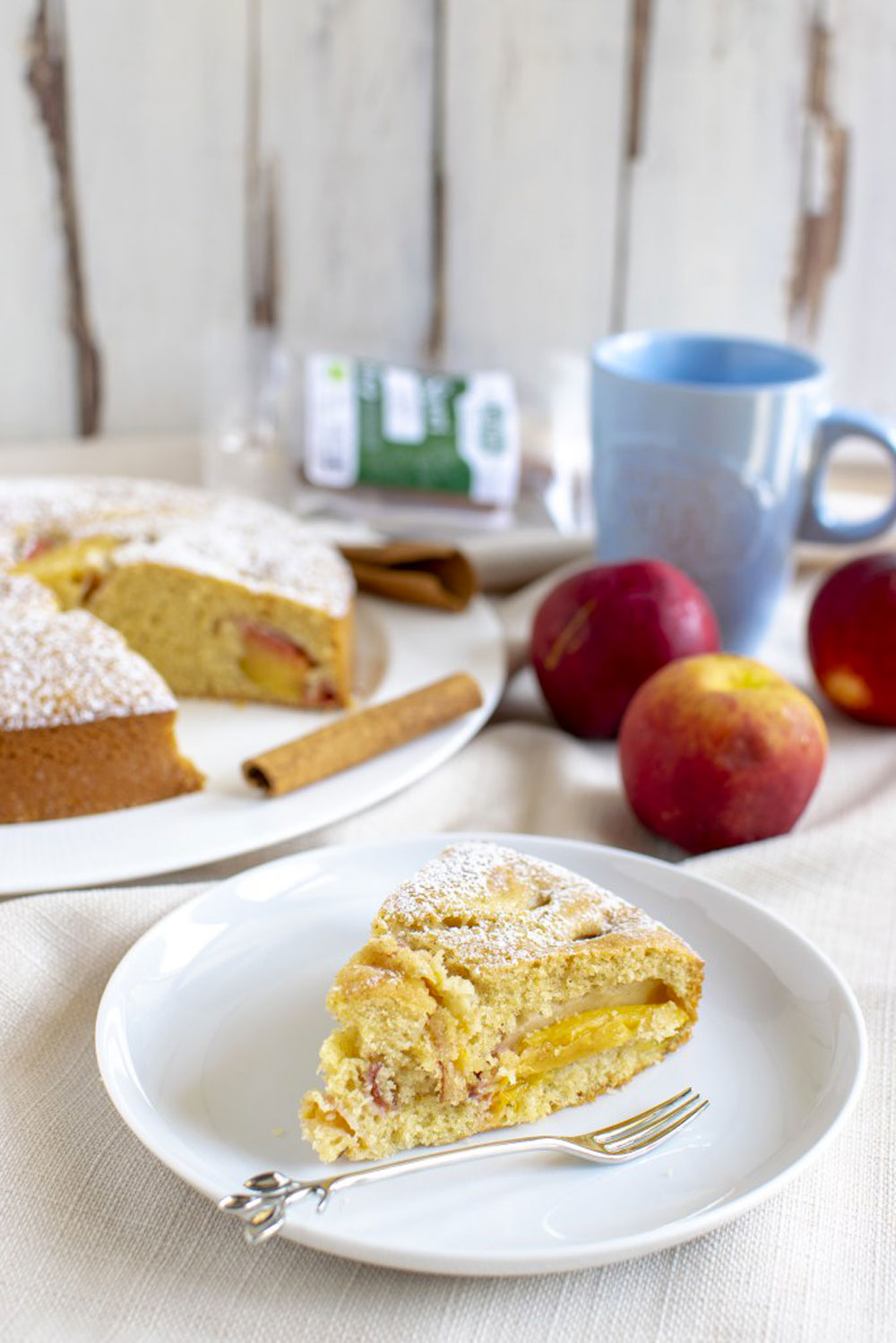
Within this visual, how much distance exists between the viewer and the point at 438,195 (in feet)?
8.90

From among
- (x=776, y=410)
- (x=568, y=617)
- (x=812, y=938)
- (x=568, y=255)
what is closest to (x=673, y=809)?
(x=812, y=938)

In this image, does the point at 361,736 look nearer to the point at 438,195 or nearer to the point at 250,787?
the point at 250,787

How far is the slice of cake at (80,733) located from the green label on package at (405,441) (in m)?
0.84

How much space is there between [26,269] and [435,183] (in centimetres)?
78

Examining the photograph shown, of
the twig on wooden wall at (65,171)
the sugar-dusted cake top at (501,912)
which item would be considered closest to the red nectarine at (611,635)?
the sugar-dusted cake top at (501,912)

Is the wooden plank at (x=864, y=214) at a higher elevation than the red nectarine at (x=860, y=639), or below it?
higher

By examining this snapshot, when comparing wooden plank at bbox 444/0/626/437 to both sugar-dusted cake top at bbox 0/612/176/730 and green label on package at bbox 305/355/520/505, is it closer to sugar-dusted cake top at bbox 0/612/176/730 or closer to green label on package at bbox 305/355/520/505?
green label on package at bbox 305/355/520/505

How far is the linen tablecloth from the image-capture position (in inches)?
38.6

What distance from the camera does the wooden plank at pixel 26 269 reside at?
2.51 meters

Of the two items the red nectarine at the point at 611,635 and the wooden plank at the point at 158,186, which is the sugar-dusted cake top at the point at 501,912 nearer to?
the red nectarine at the point at 611,635

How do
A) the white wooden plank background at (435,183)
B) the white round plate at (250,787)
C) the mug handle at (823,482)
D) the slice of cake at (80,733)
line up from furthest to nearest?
1. the white wooden plank background at (435,183)
2. the mug handle at (823,482)
3. the slice of cake at (80,733)
4. the white round plate at (250,787)

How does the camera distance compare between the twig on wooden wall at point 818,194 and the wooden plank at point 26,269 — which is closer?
the wooden plank at point 26,269

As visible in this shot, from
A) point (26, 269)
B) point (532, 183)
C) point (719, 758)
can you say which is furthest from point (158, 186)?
point (719, 758)

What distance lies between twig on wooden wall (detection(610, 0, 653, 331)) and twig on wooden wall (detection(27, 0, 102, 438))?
1012 millimetres
